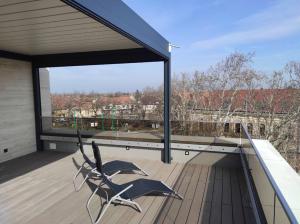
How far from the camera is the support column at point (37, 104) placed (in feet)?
21.4

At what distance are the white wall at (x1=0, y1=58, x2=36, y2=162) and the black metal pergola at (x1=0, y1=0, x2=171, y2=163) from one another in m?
0.17

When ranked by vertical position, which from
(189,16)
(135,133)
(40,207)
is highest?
(189,16)

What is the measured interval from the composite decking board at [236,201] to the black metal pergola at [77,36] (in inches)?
59.9

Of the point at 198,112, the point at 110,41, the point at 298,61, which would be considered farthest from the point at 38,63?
the point at 298,61

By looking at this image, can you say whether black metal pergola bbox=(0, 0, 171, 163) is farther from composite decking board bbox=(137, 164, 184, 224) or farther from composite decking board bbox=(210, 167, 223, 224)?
composite decking board bbox=(137, 164, 184, 224)

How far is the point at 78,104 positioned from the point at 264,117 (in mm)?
7204

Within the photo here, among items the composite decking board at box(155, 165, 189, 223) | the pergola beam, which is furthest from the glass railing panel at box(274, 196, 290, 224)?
the pergola beam

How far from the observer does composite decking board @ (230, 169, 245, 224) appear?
10.4 ft

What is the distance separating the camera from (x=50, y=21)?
316 cm

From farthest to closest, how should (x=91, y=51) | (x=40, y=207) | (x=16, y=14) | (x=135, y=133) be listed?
1. (x=135, y=133)
2. (x=91, y=51)
3. (x=40, y=207)
4. (x=16, y=14)

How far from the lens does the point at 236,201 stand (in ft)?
11.9

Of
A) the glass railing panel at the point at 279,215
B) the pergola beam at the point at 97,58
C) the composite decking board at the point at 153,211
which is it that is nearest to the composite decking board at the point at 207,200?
the composite decking board at the point at 153,211

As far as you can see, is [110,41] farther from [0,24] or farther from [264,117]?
[264,117]

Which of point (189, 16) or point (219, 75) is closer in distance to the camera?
point (219, 75)
